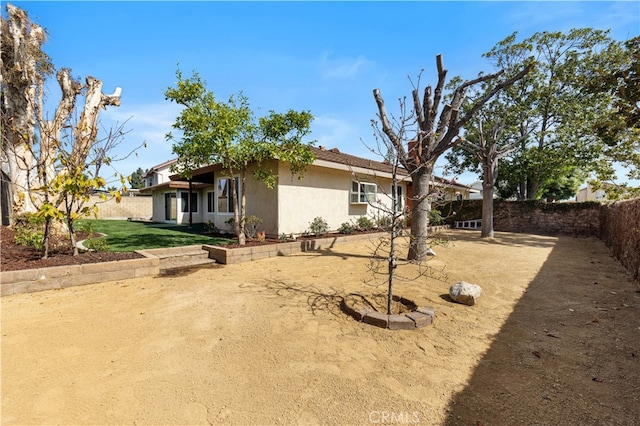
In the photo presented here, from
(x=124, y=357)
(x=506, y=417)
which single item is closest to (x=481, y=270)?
(x=506, y=417)

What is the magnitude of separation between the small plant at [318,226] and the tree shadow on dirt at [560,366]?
7.51 meters

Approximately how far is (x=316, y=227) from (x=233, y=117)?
5.39m

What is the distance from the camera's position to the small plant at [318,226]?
1139cm

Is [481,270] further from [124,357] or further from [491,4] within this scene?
[124,357]

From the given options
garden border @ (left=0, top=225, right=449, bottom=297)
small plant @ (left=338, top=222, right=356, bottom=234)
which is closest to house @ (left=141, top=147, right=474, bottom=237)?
small plant @ (left=338, top=222, right=356, bottom=234)

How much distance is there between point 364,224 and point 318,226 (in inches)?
118

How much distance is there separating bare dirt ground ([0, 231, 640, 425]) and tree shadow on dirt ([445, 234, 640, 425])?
0.01 metres

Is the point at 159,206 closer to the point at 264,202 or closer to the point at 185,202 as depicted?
the point at 185,202

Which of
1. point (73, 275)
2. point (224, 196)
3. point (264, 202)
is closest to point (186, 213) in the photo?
point (224, 196)

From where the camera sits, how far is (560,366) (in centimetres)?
280

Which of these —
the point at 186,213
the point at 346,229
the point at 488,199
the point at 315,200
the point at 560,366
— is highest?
the point at 488,199

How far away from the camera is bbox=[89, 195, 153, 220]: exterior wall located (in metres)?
25.3

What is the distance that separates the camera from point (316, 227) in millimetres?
11430

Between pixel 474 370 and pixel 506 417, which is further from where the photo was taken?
pixel 474 370
